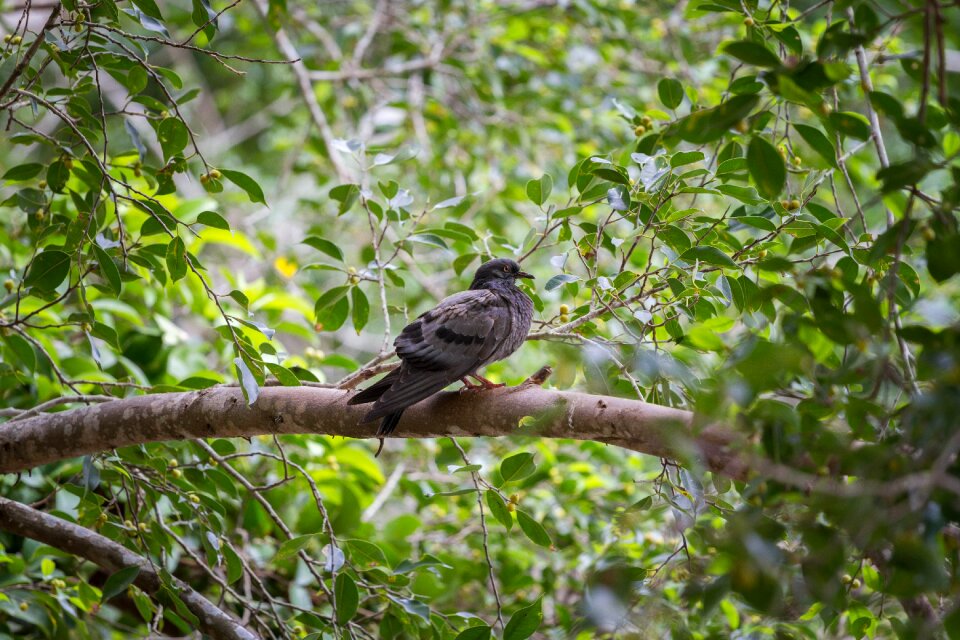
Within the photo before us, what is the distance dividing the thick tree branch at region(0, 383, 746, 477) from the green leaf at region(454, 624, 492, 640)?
21.6 inches

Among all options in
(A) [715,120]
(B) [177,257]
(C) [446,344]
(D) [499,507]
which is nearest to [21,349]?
(B) [177,257]

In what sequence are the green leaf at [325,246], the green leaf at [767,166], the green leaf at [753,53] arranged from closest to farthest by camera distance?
the green leaf at [753,53] → the green leaf at [767,166] → the green leaf at [325,246]

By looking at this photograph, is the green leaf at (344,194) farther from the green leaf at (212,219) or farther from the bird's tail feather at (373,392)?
the bird's tail feather at (373,392)

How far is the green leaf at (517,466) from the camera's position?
7.66 ft

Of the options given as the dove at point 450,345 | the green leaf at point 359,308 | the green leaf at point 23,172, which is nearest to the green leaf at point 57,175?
the green leaf at point 23,172

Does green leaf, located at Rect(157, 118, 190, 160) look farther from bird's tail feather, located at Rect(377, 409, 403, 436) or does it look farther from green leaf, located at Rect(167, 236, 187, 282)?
bird's tail feather, located at Rect(377, 409, 403, 436)

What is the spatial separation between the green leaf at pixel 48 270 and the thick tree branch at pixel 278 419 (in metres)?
0.40

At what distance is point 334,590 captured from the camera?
Answer: 2.40m

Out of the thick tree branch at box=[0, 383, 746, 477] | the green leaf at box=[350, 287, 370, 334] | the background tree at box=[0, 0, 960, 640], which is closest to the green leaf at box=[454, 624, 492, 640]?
the background tree at box=[0, 0, 960, 640]

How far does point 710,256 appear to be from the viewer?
7.68ft

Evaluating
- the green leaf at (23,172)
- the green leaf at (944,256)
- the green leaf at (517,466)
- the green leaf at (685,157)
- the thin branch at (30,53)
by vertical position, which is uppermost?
the thin branch at (30,53)

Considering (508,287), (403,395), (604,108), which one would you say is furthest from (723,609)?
(604,108)

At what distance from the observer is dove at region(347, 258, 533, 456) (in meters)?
2.29

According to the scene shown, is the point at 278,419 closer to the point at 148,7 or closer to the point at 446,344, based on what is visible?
the point at 446,344
